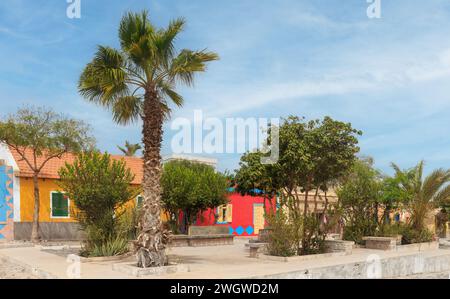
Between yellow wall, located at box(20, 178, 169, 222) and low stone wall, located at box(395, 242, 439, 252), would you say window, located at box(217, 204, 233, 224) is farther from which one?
low stone wall, located at box(395, 242, 439, 252)

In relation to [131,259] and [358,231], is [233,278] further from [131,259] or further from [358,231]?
[358,231]

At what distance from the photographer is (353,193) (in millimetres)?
19172

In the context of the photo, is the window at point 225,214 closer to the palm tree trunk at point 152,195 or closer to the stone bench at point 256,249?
the stone bench at point 256,249

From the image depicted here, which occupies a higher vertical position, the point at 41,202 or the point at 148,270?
the point at 41,202

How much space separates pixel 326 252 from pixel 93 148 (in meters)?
13.0

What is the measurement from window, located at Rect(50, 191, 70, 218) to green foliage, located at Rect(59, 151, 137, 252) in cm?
1152

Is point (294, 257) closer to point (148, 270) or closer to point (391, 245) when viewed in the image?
point (148, 270)

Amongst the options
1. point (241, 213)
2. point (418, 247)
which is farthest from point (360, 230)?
point (241, 213)

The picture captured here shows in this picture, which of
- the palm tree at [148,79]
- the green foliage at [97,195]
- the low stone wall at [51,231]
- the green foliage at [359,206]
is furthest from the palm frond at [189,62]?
the low stone wall at [51,231]

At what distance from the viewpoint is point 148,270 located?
10.6 meters

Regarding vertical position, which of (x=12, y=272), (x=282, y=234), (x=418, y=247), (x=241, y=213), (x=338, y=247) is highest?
(x=282, y=234)

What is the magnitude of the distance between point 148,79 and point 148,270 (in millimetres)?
4761

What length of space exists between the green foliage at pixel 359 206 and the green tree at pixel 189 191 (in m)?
7.86

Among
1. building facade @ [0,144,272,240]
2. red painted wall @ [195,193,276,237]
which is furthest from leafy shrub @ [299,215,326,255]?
red painted wall @ [195,193,276,237]
